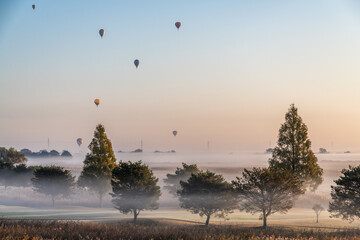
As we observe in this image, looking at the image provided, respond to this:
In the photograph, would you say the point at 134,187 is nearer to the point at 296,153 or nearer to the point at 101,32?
the point at 296,153

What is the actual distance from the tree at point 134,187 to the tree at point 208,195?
4.76 m

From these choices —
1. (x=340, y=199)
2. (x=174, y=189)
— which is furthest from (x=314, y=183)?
(x=174, y=189)

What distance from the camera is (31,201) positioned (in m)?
81.8

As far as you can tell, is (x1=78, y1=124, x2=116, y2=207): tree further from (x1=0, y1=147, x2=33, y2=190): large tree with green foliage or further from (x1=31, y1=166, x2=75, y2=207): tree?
(x1=0, y1=147, x2=33, y2=190): large tree with green foliage

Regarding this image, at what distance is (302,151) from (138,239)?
53.0 meters

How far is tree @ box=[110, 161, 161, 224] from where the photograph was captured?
5325cm

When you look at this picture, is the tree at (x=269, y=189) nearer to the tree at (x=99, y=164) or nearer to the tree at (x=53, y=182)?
the tree at (x=99, y=164)

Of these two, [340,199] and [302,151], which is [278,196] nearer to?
[340,199]

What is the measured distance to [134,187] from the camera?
54.2 meters

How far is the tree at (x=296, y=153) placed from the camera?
6475 cm

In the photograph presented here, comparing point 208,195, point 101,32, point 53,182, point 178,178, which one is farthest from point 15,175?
point 208,195

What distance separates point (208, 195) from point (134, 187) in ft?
34.0

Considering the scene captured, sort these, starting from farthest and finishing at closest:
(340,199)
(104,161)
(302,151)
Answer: (104,161) < (302,151) < (340,199)

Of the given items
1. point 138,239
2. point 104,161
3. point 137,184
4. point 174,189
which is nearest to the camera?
point 138,239
